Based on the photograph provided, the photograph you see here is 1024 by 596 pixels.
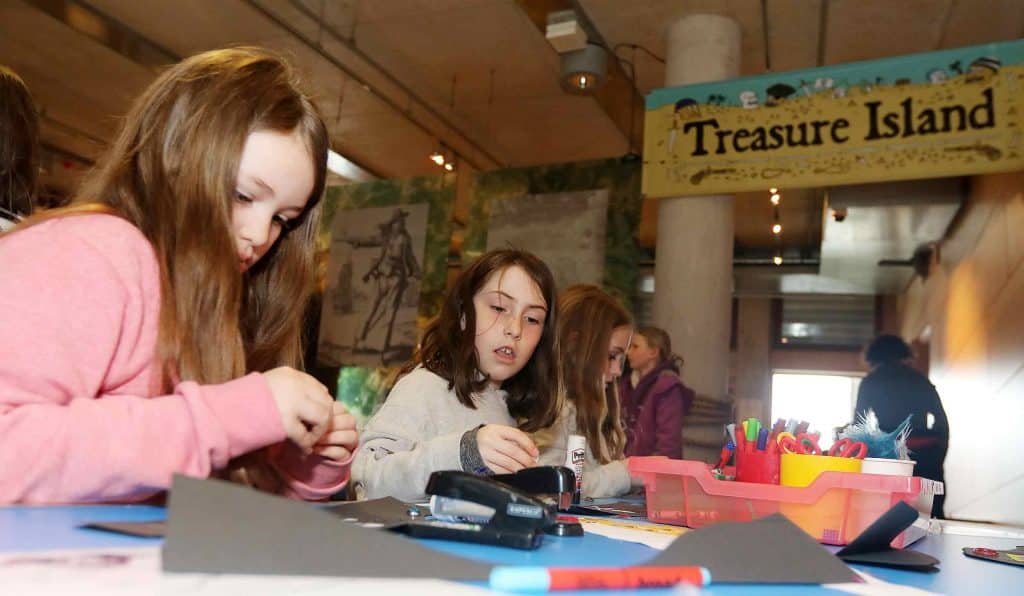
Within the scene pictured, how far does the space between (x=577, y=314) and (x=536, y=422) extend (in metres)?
0.64

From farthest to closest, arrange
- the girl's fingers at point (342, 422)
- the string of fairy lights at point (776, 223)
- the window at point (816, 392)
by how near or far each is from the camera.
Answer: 1. the window at point (816, 392)
2. the string of fairy lights at point (776, 223)
3. the girl's fingers at point (342, 422)

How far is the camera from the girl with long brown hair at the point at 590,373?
2279 millimetres

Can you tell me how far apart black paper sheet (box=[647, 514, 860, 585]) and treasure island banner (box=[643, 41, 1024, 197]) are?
314 centimetres

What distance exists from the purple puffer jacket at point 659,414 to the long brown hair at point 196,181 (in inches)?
91.2

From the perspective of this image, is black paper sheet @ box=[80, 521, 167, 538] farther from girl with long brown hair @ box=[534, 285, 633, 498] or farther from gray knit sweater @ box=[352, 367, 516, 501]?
girl with long brown hair @ box=[534, 285, 633, 498]

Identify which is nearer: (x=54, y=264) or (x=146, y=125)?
(x=54, y=264)

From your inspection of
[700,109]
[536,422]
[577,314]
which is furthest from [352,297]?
[536,422]

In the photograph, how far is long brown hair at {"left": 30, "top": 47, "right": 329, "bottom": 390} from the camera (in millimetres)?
894

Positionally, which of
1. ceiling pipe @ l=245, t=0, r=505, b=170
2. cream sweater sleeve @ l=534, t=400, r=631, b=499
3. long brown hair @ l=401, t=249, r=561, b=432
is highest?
ceiling pipe @ l=245, t=0, r=505, b=170

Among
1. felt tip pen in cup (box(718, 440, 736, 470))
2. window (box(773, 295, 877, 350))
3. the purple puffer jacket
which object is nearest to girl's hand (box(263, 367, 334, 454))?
felt tip pen in cup (box(718, 440, 736, 470))

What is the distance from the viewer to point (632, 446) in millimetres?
3266

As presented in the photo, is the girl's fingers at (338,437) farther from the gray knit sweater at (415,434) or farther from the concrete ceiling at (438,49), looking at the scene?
the concrete ceiling at (438,49)

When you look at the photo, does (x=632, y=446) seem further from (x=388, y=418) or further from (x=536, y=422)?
(x=388, y=418)

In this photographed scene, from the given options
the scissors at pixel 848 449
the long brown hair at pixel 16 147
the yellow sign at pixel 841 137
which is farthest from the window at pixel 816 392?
the long brown hair at pixel 16 147
